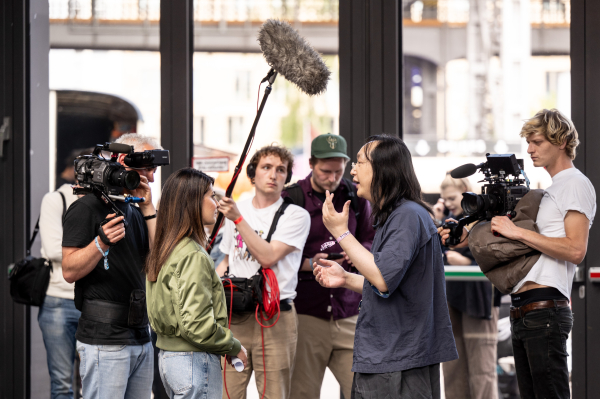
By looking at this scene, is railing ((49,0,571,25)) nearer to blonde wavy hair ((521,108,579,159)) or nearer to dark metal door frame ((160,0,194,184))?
dark metal door frame ((160,0,194,184))

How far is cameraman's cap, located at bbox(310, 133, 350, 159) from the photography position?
3.15 metres

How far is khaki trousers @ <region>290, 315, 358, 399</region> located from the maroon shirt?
0.16ft

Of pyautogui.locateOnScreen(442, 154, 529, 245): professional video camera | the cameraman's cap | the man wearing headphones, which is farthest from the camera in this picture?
the cameraman's cap

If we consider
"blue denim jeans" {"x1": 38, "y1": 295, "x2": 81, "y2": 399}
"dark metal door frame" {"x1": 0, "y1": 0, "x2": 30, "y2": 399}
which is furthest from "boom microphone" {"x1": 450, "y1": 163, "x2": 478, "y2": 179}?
"dark metal door frame" {"x1": 0, "y1": 0, "x2": 30, "y2": 399}

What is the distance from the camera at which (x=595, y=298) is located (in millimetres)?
3225

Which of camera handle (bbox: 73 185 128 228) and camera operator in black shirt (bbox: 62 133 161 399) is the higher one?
camera handle (bbox: 73 185 128 228)

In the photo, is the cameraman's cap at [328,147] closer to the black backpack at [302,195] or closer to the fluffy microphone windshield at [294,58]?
the black backpack at [302,195]

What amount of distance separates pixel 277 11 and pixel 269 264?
73.7 inches

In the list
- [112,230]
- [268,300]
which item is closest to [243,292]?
[268,300]

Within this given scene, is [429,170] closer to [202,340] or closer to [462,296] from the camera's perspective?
[462,296]

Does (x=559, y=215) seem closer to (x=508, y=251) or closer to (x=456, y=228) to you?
(x=508, y=251)

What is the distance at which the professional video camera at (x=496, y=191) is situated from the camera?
266 centimetres

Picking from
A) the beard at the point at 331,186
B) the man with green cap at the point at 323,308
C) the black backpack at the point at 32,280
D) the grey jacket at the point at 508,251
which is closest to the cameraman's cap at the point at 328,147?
the man with green cap at the point at 323,308

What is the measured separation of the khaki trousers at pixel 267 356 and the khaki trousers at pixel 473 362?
1.11 metres
